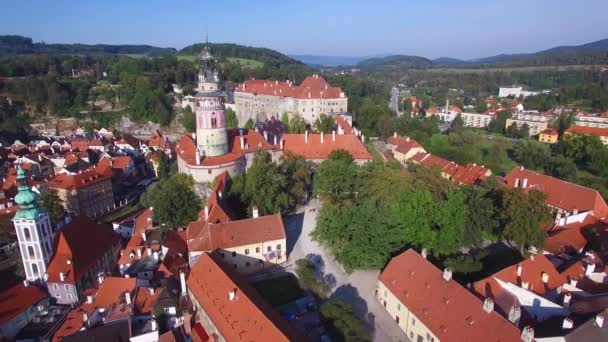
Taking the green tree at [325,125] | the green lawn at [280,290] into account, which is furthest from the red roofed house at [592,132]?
the green lawn at [280,290]

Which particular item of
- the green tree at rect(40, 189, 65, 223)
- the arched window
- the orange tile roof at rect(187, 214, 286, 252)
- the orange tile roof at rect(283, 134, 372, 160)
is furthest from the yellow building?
the arched window

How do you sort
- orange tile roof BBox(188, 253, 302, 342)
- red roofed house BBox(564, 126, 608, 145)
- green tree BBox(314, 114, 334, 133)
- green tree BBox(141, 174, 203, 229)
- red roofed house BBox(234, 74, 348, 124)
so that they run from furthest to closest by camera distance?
red roofed house BBox(564, 126, 608, 145)
red roofed house BBox(234, 74, 348, 124)
green tree BBox(314, 114, 334, 133)
green tree BBox(141, 174, 203, 229)
orange tile roof BBox(188, 253, 302, 342)

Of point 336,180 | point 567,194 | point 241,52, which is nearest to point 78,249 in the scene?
point 336,180

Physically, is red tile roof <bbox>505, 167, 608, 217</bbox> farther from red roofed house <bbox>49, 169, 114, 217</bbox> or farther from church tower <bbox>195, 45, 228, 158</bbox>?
red roofed house <bbox>49, 169, 114, 217</bbox>

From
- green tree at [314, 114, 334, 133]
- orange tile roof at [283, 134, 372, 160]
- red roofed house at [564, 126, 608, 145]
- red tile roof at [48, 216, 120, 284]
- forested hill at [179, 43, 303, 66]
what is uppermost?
forested hill at [179, 43, 303, 66]

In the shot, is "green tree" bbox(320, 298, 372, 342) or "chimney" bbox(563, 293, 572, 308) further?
"chimney" bbox(563, 293, 572, 308)

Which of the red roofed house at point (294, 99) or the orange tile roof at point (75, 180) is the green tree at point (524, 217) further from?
the orange tile roof at point (75, 180)

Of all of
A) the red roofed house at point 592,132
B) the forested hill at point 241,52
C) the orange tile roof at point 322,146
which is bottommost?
the red roofed house at point 592,132

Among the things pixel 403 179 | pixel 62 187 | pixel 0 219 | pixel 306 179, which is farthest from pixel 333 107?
pixel 0 219
